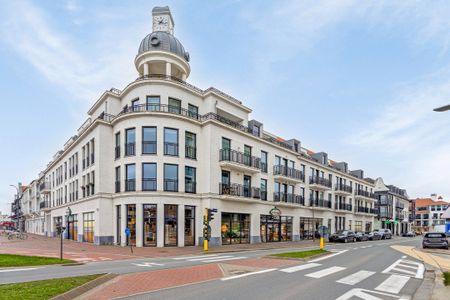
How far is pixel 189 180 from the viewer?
2461 cm

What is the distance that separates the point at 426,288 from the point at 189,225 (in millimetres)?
17640

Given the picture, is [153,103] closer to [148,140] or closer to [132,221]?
[148,140]

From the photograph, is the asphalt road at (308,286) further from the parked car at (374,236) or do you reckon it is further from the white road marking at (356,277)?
the parked car at (374,236)

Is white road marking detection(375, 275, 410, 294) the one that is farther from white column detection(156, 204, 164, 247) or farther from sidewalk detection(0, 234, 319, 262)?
white column detection(156, 204, 164, 247)

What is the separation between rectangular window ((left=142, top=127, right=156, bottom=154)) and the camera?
23.3 metres

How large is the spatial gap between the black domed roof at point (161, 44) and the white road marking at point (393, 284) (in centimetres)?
2351

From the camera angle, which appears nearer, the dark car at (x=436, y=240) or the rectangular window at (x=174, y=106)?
the dark car at (x=436, y=240)

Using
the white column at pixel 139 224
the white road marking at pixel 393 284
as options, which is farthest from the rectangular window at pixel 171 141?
the white road marking at pixel 393 284

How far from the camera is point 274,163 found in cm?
3250

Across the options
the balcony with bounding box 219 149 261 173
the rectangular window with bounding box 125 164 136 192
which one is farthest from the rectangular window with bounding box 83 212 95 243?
the balcony with bounding box 219 149 261 173

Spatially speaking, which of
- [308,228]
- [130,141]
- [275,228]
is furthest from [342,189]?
[130,141]

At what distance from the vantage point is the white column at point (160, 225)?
22266 millimetres

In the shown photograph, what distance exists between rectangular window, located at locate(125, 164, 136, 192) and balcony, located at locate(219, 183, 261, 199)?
7057 mm

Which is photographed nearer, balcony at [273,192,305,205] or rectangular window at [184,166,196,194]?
rectangular window at [184,166,196,194]
